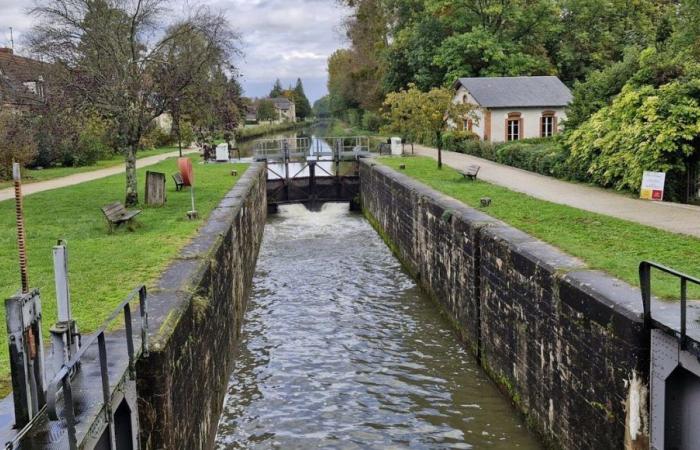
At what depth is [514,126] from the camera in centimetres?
3644

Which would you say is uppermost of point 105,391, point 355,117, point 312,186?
point 355,117

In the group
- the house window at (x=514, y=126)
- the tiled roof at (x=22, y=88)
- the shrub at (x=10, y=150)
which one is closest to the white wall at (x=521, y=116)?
the house window at (x=514, y=126)

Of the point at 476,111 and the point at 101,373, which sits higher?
the point at 476,111

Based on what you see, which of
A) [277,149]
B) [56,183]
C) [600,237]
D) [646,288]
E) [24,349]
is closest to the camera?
[24,349]

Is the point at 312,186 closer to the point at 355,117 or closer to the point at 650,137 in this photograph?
the point at 650,137

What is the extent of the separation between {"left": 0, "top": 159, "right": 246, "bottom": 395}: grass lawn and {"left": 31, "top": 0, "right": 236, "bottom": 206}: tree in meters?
1.98

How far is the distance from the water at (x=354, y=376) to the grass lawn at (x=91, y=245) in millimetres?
2088

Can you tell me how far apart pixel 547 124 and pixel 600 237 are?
28425 millimetres

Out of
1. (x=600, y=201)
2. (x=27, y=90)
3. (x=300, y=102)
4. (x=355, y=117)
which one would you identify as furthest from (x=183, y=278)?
(x=300, y=102)

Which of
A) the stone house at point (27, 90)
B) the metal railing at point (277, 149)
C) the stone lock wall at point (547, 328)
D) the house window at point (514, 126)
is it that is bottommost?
the stone lock wall at point (547, 328)

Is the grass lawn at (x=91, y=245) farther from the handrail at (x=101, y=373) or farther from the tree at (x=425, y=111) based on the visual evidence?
the tree at (x=425, y=111)

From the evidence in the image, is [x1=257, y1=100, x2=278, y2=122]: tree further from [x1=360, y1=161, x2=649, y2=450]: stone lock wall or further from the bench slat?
[x1=360, y1=161, x2=649, y2=450]: stone lock wall

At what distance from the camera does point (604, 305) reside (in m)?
6.11

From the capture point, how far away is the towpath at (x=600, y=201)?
11.6 meters
